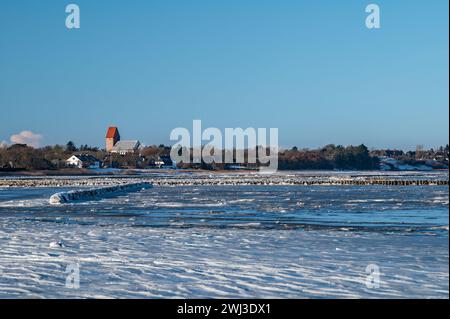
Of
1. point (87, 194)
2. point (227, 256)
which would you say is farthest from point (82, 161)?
point (227, 256)

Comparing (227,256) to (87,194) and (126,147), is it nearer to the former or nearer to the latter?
(87,194)

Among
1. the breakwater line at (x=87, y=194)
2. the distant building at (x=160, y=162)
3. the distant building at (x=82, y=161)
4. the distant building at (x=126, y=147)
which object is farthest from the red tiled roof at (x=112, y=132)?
the breakwater line at (x=87, y=194)

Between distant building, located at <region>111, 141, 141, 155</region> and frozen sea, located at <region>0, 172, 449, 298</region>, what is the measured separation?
14479 centimetres

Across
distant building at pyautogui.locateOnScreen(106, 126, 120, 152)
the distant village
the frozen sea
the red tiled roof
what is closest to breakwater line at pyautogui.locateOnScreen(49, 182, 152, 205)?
the frozen sea

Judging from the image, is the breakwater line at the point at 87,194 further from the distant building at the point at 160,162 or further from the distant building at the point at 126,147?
the distant building at the point at 126,147

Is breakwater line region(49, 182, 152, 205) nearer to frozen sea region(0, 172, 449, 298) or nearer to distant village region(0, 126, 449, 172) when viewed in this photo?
frozen sea region(0, 172, 449, 298)

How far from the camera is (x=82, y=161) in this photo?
13738 centimetres

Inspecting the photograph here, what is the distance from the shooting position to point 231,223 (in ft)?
65.3

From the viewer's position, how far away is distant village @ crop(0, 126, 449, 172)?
407ft

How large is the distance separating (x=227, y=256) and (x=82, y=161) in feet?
421

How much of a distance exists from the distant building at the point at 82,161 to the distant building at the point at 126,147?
908 inches

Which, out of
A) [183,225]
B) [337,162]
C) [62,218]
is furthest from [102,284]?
[337,162]

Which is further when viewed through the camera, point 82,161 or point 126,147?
point 126,147

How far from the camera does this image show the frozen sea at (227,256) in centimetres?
924
